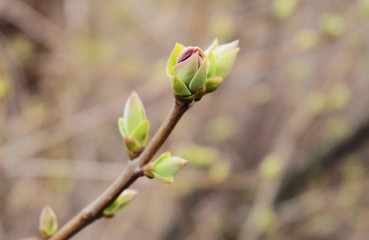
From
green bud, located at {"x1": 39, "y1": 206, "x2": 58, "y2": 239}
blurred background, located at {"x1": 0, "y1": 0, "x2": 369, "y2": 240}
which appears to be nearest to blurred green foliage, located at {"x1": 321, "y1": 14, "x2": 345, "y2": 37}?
blurred background, located at {"x1": 0, "y1": 0, "x2": 369, "y2": 240}

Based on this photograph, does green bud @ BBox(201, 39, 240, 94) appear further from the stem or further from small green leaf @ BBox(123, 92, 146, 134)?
small green leaf @ BBox(123, 92, 146, 134)

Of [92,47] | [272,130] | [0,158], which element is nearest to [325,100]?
[272,130]

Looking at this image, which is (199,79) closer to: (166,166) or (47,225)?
(166,166)

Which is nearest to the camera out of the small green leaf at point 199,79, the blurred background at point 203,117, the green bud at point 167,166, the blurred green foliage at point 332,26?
the small green leaf at point 199,79

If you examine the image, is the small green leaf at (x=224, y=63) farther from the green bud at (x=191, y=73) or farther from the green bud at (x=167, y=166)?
Result: the green bud at (x=167, y=166)

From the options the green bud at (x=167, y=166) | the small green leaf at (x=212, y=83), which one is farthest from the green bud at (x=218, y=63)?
the green bud at (x=167, y=166)

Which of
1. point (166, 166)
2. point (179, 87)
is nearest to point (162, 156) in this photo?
point (166, 166)
